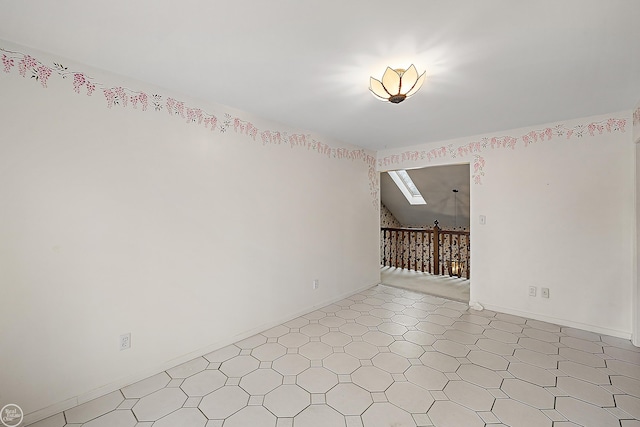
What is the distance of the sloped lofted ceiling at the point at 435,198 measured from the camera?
570cm

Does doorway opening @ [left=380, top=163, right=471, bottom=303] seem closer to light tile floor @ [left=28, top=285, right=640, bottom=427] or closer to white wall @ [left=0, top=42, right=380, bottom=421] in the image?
Result: light tile floor @ [left=28, top=285, right=640, bottom=427]

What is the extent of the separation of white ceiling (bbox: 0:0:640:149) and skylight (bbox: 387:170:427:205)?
3.69 m

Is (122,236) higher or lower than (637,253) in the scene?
higher

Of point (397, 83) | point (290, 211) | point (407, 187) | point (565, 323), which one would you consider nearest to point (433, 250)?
point (407, 187)

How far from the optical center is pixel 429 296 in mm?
4316

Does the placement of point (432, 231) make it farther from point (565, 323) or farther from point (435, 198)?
point (565, 323)

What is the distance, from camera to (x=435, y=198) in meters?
6.52

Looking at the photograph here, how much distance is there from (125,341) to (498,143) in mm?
4417

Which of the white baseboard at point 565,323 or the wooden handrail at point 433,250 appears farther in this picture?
the wooden handrail at point 433,250

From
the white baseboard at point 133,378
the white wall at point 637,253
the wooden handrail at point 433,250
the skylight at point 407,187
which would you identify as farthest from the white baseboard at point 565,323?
the skylight at point 407,187

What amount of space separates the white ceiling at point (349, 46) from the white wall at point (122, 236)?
0.38 m

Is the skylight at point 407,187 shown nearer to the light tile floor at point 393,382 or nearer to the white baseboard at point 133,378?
the light tile floor at point 393,382

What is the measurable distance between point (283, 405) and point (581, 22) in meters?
2.85

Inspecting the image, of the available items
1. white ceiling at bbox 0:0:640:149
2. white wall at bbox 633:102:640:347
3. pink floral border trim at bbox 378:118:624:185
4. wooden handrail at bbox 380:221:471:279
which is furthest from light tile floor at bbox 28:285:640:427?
wooden handrail at bbox 380:221:471:279
